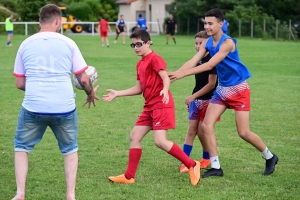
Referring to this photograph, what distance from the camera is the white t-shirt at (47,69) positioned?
579cm

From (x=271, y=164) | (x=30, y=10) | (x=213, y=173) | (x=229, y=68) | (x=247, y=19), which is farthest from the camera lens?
(x=30, y=10)

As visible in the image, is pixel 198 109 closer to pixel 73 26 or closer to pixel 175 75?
pixel 175 75

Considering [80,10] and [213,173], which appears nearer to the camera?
[213,173]

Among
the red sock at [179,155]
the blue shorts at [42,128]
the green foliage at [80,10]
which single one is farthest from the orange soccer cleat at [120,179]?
the green foliage at [80,10]

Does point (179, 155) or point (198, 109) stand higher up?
point (198, 109)

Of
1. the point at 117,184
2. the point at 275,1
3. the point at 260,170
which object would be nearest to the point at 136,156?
the point at 117,184

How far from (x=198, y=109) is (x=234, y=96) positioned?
70 cm

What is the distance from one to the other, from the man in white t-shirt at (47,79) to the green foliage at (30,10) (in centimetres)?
5567

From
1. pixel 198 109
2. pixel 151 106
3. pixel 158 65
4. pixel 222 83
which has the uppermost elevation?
pixel 158 65

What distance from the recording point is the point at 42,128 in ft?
19.9

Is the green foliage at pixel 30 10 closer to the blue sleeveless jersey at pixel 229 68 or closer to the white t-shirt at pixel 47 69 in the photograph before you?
the blue sleeveless jersey at pixel 229 68

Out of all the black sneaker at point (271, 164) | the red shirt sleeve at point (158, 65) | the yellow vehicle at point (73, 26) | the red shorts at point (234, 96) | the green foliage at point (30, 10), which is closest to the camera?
the red shirt sleeve at point (158, 65)

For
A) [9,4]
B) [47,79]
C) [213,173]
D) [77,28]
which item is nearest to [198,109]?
[213,173]

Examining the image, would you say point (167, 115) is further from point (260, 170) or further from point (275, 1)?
point (275, 1)
